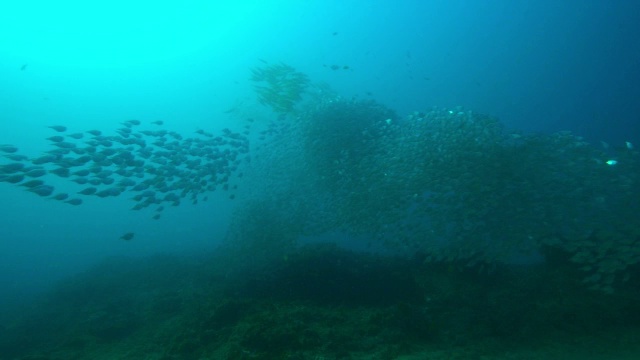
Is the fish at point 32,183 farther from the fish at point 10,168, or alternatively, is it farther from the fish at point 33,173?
the fish at point 10,168

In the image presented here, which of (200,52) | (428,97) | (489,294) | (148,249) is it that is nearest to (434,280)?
(489,294)

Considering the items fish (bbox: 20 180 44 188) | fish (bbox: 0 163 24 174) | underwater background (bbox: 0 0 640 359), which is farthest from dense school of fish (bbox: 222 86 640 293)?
fish (bbox: 0 163 24 174)

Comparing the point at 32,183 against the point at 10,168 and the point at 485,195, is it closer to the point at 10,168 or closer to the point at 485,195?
the point at 10,168

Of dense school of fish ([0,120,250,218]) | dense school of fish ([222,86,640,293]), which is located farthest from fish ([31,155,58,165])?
dense school of fish ([222,86,640,293])

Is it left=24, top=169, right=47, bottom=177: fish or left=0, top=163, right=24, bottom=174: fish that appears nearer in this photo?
left=0, top=163, right=24, bottom=174: fish

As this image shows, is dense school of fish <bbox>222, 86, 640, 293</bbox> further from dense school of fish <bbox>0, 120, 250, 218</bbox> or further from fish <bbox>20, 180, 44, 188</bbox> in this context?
fish <bbox>20, 180, 44, 188</bbox>

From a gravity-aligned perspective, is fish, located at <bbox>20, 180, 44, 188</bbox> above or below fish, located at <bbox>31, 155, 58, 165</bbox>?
below

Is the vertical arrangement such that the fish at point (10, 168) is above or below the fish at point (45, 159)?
below

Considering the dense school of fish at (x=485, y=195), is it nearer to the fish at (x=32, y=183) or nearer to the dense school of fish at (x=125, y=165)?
the dense school of fish at (x=125, y=165)

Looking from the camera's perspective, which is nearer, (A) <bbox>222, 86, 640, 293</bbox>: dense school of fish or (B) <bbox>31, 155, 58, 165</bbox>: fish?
(A) <bbox>222, 86, 640, 293</bbox>: dense school of fish

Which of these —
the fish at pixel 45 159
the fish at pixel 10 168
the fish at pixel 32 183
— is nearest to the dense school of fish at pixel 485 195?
the fish at pixel 45 159

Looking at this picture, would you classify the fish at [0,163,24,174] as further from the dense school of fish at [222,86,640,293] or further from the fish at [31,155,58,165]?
the dense school of fish at [222,86,640,293]

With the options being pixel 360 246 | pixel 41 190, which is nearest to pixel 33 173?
pixel 41 190

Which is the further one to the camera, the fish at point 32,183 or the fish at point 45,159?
the fish at point 45,159
